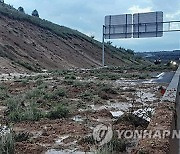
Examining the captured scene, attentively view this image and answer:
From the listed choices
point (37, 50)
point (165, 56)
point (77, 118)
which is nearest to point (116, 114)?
point (77, 118)

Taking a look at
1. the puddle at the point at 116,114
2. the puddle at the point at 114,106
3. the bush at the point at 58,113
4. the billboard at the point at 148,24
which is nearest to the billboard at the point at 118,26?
the billboard at the point at 148,24

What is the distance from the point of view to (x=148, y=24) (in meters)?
60.4

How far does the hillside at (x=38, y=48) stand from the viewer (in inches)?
1849

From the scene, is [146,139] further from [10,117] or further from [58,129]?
[10,117]

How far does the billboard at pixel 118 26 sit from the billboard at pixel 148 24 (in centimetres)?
119

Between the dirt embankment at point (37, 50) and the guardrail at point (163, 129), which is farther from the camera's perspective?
the dirt embankment at point (37, 50)

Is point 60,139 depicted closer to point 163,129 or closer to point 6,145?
point 6,145

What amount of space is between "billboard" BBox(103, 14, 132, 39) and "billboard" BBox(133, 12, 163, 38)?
119 cm

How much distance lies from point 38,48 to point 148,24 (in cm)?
1871

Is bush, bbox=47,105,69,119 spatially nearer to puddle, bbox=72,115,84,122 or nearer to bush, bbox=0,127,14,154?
puddle, bbox=72,115,84,122

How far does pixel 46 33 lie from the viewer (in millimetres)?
73000

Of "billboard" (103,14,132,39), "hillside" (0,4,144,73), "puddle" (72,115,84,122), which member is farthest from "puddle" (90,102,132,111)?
"billboard" (103,14,132,39)

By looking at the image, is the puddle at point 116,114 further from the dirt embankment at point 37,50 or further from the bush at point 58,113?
the dirt embankment at point 37,50

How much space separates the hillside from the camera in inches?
1849
